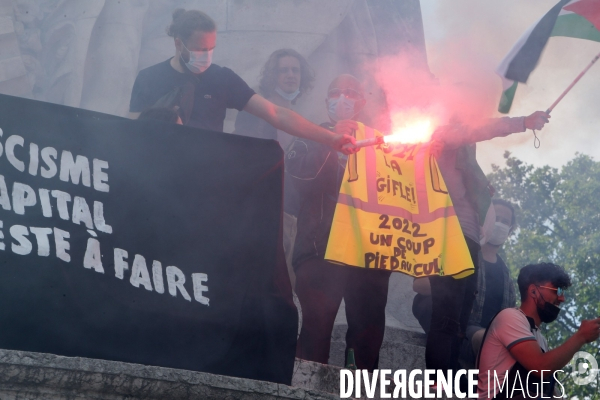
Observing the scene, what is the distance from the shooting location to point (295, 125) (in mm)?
6289

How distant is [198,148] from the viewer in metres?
5.49

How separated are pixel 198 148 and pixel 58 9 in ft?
14.7

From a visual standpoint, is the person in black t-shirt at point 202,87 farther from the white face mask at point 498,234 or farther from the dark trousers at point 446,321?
the white face mask at point 498,234

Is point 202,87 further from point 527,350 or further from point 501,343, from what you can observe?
point 527,350

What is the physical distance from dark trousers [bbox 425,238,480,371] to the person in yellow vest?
0.38 meters

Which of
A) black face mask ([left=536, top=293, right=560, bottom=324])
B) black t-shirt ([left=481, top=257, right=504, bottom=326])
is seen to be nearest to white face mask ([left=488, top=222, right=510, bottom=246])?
black t-shirt ([left=481, top=257, right=504, bottom=326])

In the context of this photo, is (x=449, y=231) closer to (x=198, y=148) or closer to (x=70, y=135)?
(x=198, y=148)

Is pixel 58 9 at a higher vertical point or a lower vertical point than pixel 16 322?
higher

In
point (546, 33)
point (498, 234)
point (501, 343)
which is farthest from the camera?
point (498, 234)

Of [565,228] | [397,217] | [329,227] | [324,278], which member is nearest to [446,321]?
[397,217]

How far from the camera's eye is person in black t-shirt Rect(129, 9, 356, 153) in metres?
6.34

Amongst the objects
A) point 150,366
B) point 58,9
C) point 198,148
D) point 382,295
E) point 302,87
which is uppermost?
point 58,9

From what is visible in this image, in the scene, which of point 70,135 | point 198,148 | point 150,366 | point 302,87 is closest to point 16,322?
point 150,366

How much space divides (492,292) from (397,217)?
1.46 meters
